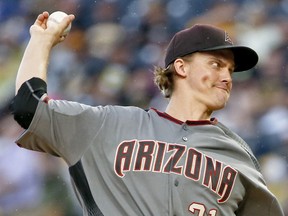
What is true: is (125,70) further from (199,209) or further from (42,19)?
(199,209)

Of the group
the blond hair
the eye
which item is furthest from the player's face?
the blond hair

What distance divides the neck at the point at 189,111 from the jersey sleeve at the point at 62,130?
365 millimetres

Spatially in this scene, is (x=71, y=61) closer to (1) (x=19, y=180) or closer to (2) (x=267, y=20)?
(1) (x=19, y=180)

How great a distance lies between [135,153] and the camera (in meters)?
2.48

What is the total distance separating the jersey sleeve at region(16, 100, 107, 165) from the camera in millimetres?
2385

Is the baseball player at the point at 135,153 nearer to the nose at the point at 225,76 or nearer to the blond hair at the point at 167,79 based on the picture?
the nose at the point at 225,76

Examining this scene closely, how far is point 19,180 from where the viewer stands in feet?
15.6

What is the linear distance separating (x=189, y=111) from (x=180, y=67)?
21cm

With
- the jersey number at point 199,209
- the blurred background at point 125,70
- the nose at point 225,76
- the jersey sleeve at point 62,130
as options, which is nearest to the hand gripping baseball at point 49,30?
the jersey sleeve at point 62,130

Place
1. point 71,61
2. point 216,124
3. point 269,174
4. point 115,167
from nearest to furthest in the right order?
point 115,167 → point 216,124 → point 269,174 → point 71,61

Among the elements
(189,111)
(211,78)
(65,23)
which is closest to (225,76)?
(211,78)

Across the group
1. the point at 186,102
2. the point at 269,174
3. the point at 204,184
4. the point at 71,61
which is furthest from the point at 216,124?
the point at 71,61

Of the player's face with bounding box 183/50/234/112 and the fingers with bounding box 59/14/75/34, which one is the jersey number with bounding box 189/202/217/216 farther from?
the fingers with bounding box 59/14/75/34

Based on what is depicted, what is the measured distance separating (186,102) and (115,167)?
45 centimetres
